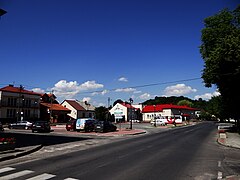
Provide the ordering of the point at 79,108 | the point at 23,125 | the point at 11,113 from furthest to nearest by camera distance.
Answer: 1. the point at 79,108
2. the point at 11,113
3. the point at 23,125

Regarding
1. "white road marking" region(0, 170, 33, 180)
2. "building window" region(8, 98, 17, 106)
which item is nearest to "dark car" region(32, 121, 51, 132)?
"white road marking" region(0, 170, 33, 180)

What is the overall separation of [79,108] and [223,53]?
62679 millimetres

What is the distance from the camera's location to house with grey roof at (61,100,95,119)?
81.2m

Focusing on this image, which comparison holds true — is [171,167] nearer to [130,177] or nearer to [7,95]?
[130,177]

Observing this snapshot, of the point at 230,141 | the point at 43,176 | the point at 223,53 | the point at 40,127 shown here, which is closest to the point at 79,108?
the point at 40,127

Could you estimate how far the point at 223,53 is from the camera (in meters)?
25.3

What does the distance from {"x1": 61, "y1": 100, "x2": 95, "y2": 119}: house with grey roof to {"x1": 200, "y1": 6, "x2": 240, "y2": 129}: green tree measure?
51942 mm

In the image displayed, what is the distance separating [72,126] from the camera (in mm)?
38938

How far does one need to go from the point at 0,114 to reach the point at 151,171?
56.0 m

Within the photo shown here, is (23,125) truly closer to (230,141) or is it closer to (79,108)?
(230,141)

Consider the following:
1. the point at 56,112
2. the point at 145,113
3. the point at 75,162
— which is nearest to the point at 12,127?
the point at 56,112

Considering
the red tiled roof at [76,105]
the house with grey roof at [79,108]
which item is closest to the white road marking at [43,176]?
the house with grey roof at [79,108]

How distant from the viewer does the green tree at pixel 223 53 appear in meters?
24.3

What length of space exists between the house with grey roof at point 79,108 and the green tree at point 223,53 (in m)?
51.9
